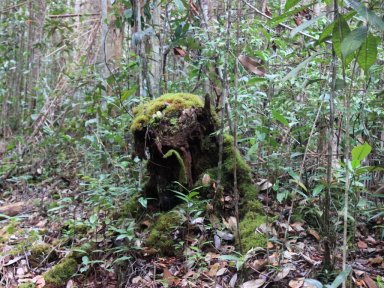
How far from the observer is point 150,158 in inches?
137

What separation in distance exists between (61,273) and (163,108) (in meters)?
1.55

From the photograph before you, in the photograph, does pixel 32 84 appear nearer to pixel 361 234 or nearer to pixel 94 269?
pixel 94 269

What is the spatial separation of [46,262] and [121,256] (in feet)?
2.54

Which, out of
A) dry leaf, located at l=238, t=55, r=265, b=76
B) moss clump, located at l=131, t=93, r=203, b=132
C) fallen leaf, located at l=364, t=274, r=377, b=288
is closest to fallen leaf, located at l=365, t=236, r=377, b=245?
fallen leaf, located at l=364, t=274, r=377, b=288

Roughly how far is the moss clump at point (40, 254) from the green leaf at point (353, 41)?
2866 mm

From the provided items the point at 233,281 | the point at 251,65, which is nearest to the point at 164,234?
the point at 233,281

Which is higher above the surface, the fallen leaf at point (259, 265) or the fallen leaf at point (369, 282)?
the fallen leaf at point (259, 265)

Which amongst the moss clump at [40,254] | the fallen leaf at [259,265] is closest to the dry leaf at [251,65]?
the fallen leaf at [259,265]

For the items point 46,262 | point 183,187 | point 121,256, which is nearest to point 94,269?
point 121,256

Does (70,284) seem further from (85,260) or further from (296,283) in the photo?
(296,283)

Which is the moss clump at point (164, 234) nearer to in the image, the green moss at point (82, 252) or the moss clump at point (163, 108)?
the green moss at point (82, 252)

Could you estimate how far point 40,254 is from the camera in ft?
11.4

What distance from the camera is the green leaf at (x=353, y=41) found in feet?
5.50

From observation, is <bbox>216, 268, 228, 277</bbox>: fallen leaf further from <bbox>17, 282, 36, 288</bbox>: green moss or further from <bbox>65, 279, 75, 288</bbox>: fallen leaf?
<bbox>17, 282, 36, 288</bbox>: green moss
